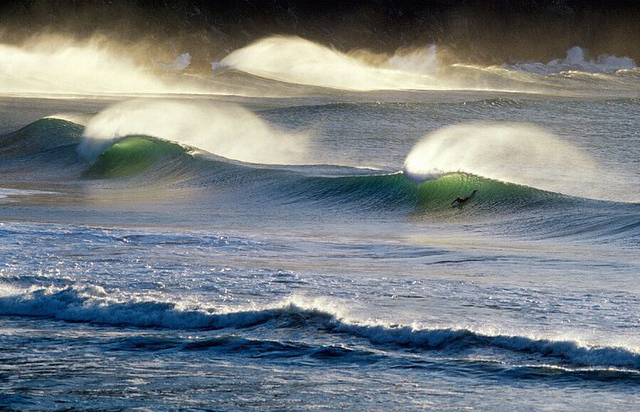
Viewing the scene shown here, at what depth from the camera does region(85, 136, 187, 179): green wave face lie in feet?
71.3

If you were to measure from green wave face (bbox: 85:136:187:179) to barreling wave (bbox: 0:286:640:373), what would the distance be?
13435 millimetres

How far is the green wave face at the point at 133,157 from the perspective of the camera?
71.3 ft

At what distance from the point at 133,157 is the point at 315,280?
14620 millimetres

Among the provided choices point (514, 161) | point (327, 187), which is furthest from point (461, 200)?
point (514, 161)

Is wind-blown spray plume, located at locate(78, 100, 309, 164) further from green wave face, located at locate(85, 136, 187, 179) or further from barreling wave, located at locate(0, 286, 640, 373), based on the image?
barreling wave, located at locate(0, 286, 640, 373)

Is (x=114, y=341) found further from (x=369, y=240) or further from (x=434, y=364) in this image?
(x=369, y=240)

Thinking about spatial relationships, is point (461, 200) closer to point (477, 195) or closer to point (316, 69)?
point (477, 195)

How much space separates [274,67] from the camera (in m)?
77.4

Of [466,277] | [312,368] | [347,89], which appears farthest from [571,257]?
[347,89]

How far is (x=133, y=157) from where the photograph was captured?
898 inches

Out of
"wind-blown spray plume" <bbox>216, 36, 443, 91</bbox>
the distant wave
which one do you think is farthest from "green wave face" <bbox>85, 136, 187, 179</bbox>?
the distant wave

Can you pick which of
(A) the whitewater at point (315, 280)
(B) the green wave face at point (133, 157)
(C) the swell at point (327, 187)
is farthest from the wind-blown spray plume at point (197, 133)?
(C) the swell at point (327, 187)

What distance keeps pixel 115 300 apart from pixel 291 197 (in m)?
9.14

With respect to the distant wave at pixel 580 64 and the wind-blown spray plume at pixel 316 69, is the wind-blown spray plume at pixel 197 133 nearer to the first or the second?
the wind-blown spray plume at pixel 316 69
